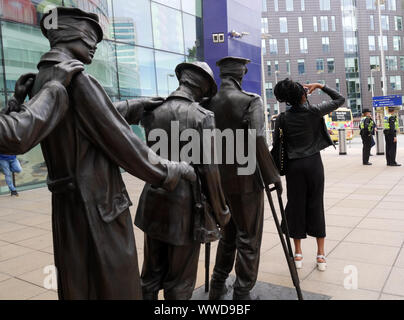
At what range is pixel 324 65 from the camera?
5869 centimetres

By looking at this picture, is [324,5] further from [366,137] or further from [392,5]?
[366,137]

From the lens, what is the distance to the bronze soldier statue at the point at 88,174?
1.72 metres

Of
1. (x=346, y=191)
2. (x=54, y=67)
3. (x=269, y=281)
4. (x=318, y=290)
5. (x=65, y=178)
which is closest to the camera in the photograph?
(x=54, y=67)

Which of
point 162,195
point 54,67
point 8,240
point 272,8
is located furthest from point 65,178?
point 272,8

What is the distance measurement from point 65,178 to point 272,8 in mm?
61888

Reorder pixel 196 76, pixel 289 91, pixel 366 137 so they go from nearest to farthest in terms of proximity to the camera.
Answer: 1. pixel 196 76
2. pixel 289 91
3. pixel 366 137

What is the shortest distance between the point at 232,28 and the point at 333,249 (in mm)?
15336

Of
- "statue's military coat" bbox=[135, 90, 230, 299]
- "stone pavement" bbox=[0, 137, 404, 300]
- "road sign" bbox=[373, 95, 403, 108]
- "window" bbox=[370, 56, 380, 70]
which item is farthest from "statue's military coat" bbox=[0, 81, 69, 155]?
"window" bbox=[370, 56, 380, 70]

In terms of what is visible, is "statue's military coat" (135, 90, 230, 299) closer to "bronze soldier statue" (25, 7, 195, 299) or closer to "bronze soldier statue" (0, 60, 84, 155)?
"bronze soldier statue" (25, 7, 195, 299)

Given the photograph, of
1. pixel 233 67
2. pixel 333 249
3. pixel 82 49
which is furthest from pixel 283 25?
pixel 82 49

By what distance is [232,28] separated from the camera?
18031 millimetres

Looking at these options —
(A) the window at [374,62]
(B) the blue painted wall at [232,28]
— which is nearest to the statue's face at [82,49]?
(B) the blue painted wall at [232,28]

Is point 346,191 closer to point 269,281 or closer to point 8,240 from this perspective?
point 269,281

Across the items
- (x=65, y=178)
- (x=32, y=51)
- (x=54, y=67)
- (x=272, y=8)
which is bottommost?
(x=65, y=178)
